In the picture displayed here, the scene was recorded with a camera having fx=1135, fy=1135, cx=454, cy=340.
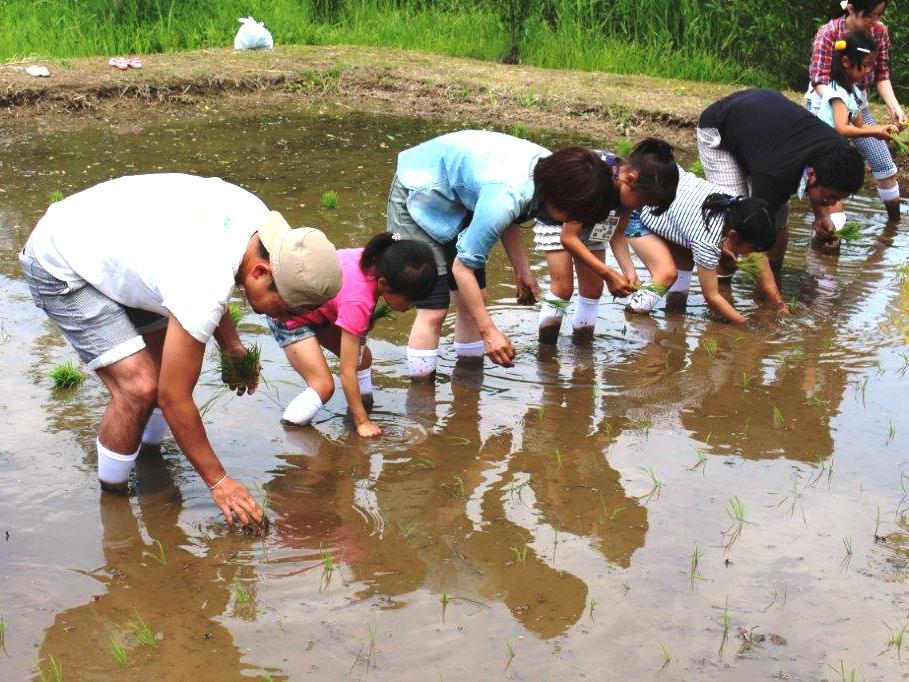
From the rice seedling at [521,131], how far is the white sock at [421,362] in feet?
16.4

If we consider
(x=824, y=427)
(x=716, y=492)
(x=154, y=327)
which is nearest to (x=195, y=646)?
(x=154, y=327)

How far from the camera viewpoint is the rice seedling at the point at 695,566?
11.8 ft

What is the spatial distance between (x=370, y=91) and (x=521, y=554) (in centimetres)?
849

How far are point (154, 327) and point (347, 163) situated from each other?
520cm

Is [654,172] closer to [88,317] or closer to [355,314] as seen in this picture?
[355,314]

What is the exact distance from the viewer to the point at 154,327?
4156 mm

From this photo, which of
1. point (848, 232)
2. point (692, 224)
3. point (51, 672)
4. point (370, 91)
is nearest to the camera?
point (51, 672)

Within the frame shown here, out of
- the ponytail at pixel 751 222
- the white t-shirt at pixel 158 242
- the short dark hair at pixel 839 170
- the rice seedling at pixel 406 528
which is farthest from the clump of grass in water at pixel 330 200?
the rice seedling at pixel 406 528

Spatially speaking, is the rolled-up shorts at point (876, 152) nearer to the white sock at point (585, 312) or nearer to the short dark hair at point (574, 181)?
the white sock at point (585, 312)

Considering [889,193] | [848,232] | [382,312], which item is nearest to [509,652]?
[382,312]

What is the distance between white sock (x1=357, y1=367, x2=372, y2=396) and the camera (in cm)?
497

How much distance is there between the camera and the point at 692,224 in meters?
6.16

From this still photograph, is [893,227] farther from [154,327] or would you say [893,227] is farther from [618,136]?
[154,327]

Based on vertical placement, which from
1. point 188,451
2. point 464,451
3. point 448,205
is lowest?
point 464,451
